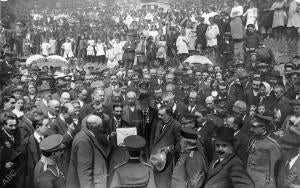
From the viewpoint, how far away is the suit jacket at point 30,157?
580cm

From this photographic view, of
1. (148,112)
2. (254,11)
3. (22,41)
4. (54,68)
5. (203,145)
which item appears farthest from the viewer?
(22,41)

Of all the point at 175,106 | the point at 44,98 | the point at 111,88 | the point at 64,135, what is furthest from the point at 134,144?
the point at 111,88

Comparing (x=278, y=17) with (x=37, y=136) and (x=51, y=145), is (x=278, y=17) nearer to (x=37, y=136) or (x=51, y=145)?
(x=37, y=136)

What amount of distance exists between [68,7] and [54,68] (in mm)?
2238

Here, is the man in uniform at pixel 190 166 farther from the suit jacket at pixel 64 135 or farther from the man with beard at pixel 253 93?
the man with beard at pixel 253 93

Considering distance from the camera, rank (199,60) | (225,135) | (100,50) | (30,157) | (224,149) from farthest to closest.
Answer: (100,50) < (199,60) < (30,157) < (225,135) < (224,149)

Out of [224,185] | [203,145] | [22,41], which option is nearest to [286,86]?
[203,145]

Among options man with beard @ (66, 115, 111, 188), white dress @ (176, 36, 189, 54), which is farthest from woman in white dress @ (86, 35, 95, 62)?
man with beard @ (66, 115, 111, 188)

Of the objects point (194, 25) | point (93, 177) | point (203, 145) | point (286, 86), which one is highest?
point (194, 25)

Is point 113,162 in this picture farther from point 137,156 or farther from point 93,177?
point 137,156

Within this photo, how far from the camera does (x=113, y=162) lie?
598 centimetres

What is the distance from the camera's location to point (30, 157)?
233 inches

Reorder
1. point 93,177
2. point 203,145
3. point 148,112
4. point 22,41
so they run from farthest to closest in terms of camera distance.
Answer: point 22,41 < point 148,112 < point 203,145 < point 93,177

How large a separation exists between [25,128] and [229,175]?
3.67 meters
